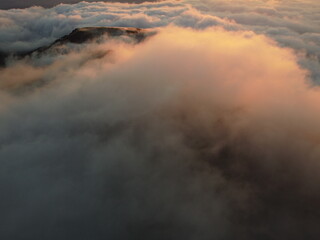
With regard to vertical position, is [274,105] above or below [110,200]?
above

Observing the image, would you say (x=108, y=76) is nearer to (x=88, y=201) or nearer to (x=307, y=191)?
(x=88, y=201)

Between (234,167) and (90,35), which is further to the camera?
(90,35)

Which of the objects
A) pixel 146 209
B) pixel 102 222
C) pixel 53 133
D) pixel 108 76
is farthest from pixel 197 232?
pixel 108 76

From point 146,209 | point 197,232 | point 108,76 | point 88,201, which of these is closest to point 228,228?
point 197,232

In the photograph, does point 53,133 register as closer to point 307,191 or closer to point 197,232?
point 197,232

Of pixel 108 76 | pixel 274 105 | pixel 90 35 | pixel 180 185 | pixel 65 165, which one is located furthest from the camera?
pixel 90 35

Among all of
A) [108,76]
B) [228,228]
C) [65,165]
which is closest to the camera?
[228,228]

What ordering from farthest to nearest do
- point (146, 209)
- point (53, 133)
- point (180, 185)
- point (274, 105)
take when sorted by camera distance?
point (274, 105)
point (53, 133)
point (180, 185)
point (146, 209)

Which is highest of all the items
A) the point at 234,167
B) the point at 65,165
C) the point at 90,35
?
the point at 90,35

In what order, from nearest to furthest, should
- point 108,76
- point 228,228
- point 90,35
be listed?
point 228,228
point 108,76
point 90,35
